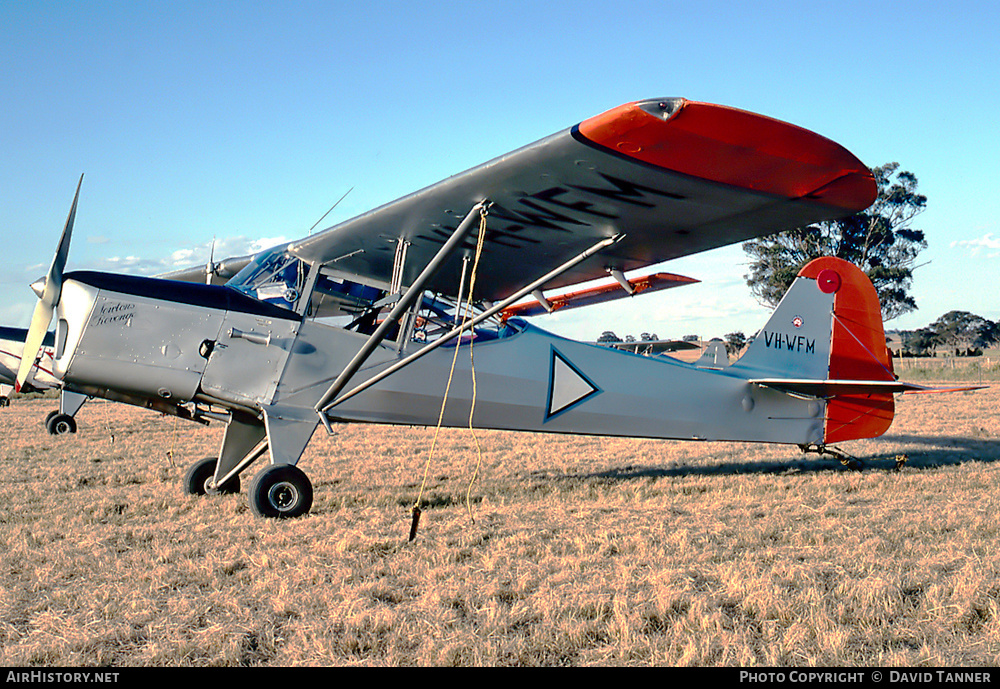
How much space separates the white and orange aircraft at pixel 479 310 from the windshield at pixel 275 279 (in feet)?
0.07

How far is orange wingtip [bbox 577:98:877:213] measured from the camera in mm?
3436

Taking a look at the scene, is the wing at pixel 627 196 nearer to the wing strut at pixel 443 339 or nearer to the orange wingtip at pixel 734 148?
the orange wingtip at pixel 734 148

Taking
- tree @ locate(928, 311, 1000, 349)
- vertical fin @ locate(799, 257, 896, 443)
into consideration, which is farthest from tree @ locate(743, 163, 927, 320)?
tree @ locate(928, 311, 1000, 349)

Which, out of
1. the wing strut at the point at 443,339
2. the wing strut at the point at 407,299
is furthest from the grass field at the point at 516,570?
the wing strut at the point at 407,299

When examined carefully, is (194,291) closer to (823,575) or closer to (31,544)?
(31,544)

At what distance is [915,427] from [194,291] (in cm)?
1178

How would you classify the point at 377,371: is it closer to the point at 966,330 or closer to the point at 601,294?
the point at 601,294

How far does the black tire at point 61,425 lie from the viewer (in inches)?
449

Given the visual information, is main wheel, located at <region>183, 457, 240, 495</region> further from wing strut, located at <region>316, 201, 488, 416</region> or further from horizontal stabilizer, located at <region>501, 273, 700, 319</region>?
horizontal stabilizer, located at <region>501, 273, 700, 319</region>

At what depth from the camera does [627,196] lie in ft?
15.1

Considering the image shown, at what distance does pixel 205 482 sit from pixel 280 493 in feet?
4.81

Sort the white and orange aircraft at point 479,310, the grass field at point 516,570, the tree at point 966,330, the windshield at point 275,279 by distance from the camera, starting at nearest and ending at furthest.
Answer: the grass field at point 516,570 → the white and orange aircraft at point 479,310 → the windshield at point 275,279 → the tree at point 966,330

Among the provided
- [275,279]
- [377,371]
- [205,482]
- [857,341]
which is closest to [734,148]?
[377,371]

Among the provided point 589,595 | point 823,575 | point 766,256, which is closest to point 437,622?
point 589,595
